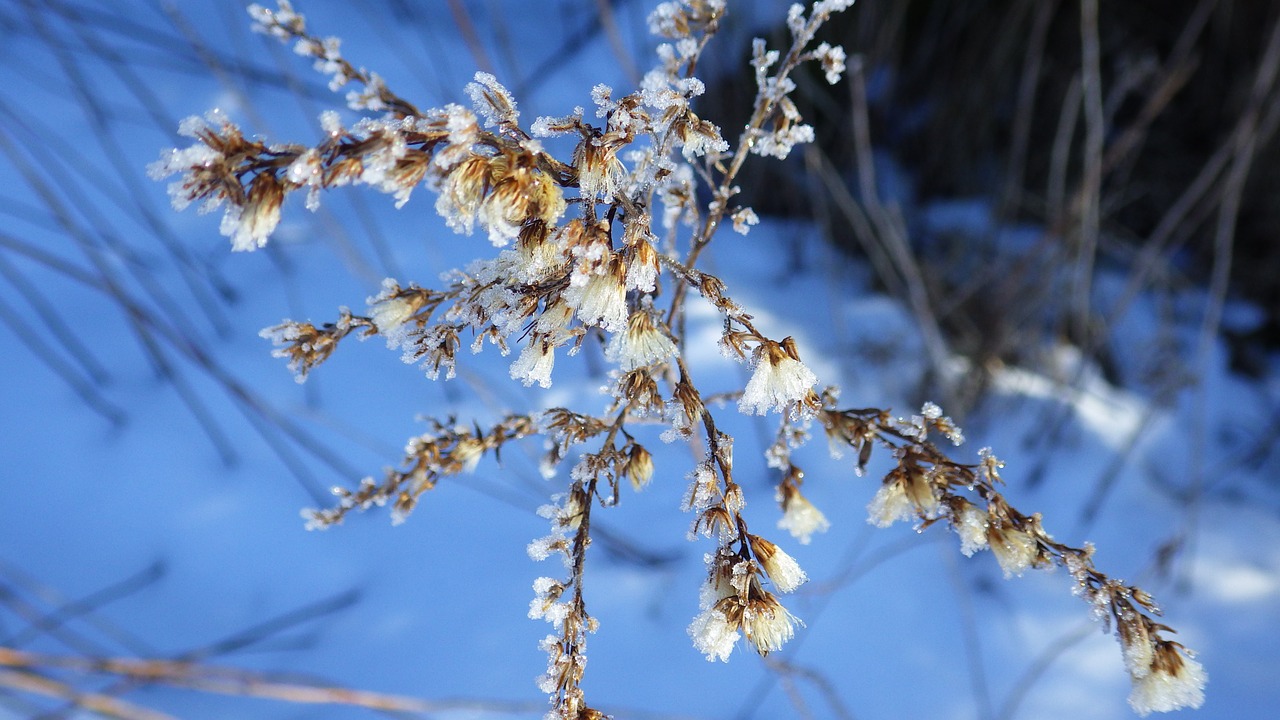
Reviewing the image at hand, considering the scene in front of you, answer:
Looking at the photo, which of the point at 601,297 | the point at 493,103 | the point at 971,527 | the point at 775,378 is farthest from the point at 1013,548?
the point at 493,103

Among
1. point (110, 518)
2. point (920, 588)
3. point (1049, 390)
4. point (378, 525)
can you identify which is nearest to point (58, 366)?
point (110, 518)

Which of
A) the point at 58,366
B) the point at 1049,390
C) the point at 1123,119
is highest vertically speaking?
the point at 1123,119

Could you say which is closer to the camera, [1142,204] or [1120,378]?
[1120,378]

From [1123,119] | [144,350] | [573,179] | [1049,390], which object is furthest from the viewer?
[1123,119]

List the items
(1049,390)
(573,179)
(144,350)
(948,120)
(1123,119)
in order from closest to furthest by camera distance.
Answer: (573,179) → (144,350) → (1049,390) → (948,120) → (1123,119)

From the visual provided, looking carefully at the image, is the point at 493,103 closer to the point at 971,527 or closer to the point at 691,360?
the point at 971,527

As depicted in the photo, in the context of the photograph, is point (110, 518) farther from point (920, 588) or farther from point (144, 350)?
point (920, 588)

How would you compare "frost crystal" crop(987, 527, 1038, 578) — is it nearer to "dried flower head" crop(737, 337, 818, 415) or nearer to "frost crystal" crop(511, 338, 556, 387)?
A: "dried flower head" crop(737, 337, 818, 415)

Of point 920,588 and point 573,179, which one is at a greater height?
point 920,588
